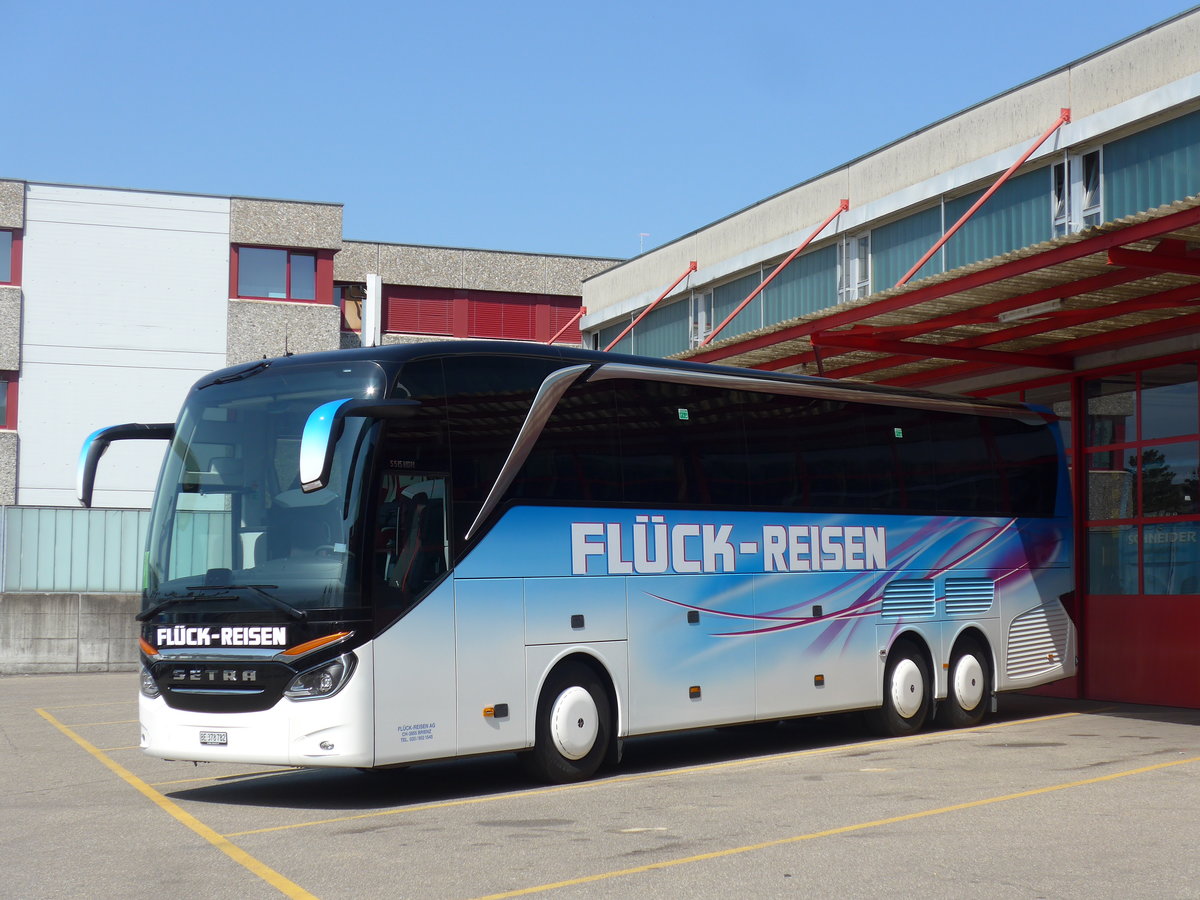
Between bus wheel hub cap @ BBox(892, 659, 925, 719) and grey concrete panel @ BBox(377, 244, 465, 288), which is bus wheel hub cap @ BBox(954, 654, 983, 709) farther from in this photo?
grey concrete panel @ BBox(377, 244, 465, 288)

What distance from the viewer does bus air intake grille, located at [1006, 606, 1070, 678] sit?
55.5 feet

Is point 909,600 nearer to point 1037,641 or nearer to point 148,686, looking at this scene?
point 1037,641

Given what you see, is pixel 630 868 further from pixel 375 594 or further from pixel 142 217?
pixel 142 217

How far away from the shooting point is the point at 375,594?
10.4 m

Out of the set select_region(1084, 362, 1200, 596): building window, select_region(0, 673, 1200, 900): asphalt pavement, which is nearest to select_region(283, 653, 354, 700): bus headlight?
select_region(0, 673, 1200, 900): asphalt pavement

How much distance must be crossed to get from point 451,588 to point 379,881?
11.4 ft

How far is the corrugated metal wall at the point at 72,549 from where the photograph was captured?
26484 millimetres

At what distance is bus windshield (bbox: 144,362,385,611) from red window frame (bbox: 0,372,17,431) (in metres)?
25.5

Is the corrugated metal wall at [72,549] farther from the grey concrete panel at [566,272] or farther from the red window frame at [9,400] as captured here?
the grey concrete panel at [566,272]

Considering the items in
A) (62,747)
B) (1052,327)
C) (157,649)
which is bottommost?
(62,747)

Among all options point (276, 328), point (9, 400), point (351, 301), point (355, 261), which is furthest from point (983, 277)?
point (355, 261)

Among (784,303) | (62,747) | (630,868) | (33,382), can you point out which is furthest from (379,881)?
(33,382)

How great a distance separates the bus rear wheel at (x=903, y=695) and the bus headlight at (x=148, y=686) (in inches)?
296

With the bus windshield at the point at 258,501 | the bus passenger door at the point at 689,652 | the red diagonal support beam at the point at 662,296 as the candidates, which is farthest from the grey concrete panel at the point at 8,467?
the bus passenger door at the point at 689,652
